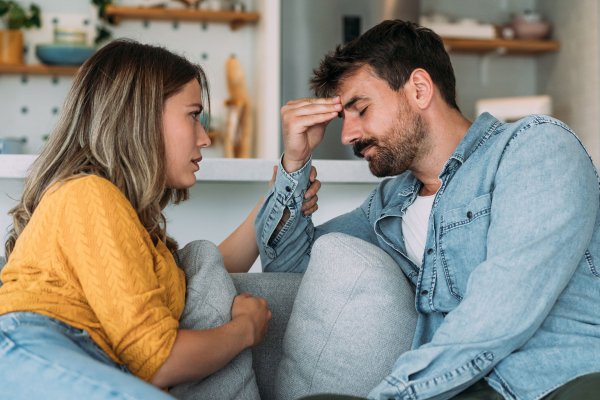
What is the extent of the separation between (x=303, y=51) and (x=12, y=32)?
1535 millimetres

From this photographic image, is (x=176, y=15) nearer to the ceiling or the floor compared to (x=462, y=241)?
nearer to the ceiling

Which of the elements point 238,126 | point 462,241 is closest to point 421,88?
point 462,241

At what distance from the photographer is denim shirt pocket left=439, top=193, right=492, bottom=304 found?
58.5 inches

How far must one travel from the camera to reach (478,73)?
4.99 m

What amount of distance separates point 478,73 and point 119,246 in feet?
13.4

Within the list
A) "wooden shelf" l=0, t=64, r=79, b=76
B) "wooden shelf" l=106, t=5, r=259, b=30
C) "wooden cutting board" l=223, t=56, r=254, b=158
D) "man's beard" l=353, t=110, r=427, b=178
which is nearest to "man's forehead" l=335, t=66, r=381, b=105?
"man's beard" l=353, t=110, r=427, b=178

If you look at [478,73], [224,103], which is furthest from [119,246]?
[478,73]

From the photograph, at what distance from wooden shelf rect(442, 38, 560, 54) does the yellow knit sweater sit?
3647mm

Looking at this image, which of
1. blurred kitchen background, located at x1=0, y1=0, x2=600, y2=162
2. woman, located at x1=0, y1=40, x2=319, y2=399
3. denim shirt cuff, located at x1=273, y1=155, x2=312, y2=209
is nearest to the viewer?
woman, located at x1=0, y1=40, x2=319, y2=399

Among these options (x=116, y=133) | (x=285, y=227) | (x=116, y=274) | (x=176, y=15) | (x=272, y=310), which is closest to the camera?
(x=116, y=274)

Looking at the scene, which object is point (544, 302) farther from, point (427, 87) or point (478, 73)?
point (478, 73)

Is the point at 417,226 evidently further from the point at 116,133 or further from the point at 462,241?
the point at 116,133

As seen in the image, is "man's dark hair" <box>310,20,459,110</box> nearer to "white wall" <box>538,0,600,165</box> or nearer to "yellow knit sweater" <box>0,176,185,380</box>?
"yellow knit sweater" <box>0,176,185,380</box>

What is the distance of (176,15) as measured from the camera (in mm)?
4223
